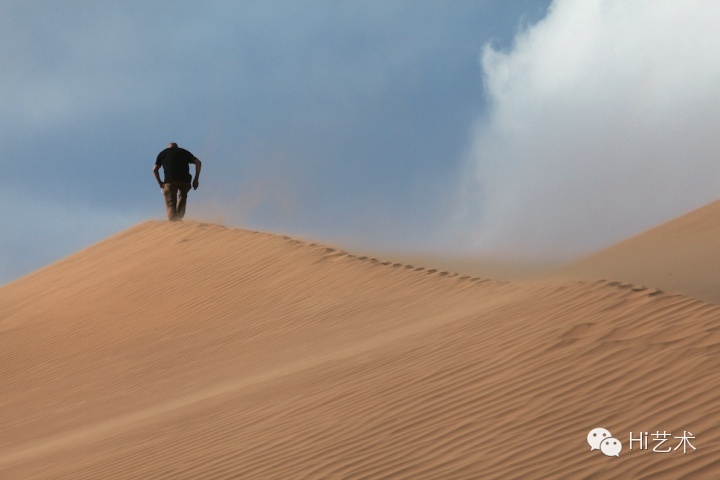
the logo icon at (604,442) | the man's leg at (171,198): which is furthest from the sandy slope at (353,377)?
the man's leg at (171,198)

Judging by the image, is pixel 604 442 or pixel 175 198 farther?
pixel 175 198

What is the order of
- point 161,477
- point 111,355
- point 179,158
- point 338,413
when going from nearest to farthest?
point 161,477 → point 338,413 → point 111,355 → point 179,158

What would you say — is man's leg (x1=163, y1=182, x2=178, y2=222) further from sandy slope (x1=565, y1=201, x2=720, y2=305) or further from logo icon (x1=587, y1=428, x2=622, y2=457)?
logo icon (x1=587, y1=428, x2=622, y2=457)

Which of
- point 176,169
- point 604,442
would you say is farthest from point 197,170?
point 604,442

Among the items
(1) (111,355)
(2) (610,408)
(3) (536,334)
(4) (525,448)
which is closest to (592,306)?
(3) (536,334)

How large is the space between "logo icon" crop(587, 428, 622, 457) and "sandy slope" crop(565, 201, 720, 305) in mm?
3365

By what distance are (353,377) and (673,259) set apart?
18.9 feet

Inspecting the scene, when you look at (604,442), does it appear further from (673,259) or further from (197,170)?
(197,170)

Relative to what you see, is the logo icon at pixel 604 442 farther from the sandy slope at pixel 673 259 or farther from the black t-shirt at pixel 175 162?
the black t-shirt at pixel 175 162

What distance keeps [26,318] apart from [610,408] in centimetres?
1231

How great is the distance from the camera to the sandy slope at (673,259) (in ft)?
32.5

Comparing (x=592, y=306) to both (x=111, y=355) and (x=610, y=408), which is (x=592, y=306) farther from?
(x=111, y=355)

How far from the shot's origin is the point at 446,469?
595 centimetres

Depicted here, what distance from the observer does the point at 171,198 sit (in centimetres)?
1872
